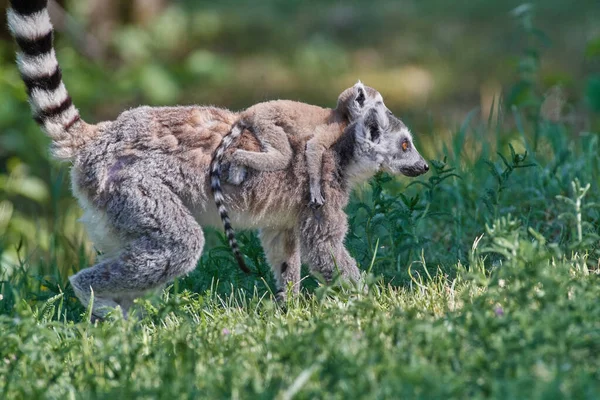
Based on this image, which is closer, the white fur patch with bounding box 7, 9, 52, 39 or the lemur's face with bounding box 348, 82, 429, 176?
the white fur patch with bounding box 7, 9, 52, 39

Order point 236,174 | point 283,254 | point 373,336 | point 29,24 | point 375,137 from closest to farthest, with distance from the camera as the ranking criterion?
point 373,336 → point 29,24 → point 236,174 → point 375,137 → point 283,254

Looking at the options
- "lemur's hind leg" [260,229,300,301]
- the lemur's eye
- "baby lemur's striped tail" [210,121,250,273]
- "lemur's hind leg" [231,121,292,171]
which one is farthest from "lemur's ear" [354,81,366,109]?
"lemur's hind leg" [260,229,300,301]

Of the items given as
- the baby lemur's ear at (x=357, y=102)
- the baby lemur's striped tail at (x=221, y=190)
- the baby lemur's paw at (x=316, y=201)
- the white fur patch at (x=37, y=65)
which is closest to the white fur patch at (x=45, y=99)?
the white fur patch at (x=37, y=65)

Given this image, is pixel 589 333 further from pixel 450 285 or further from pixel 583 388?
pixel 450 285

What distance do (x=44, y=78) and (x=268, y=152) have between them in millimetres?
1301

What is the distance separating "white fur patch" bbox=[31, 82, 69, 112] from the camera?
4.77 metres

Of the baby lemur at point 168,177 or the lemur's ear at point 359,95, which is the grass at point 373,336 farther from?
the lemur's ear at point 359,95

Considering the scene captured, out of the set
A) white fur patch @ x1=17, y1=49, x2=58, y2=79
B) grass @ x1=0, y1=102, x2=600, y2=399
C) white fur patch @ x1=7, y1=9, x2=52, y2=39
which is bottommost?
grass @ x1=0, y1=102, x2=600, y2=399

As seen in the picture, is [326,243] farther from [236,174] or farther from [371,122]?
[371,122]

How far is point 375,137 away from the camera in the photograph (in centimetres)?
487

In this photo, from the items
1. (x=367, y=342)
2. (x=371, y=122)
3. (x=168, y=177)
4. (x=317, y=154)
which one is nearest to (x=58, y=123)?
(x=168, y=177)

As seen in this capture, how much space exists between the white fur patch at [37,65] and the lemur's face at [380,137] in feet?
5.56

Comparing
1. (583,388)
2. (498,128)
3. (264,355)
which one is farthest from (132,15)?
(583,388)

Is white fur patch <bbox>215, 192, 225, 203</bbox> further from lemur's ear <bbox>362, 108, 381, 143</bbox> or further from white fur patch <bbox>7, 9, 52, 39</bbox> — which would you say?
white fur patch <bbox>7, 9, 52, 39</bbox>
